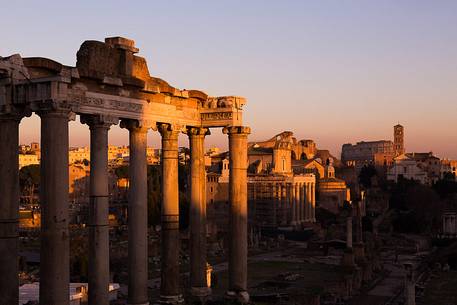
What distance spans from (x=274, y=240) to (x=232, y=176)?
68.5 m

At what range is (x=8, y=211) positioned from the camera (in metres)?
11.5

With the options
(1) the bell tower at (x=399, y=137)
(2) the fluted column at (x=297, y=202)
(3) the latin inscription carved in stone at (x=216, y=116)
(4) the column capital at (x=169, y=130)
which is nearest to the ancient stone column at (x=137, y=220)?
(4) the column capital at (x=169, y=130)

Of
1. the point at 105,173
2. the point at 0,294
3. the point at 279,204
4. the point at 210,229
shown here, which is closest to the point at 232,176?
the point at 105,173

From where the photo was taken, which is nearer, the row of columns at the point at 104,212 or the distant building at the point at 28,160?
the row of columns at the point at 104,212

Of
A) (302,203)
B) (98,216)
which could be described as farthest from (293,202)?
(98,216)

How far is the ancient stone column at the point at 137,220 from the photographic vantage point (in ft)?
46.6

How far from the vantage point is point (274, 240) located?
8362 centimetres

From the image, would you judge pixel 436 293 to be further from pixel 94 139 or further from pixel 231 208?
pixel 94 139

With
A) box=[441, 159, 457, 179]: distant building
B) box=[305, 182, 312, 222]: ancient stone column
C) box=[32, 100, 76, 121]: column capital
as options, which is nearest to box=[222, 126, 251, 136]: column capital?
box=[32, 100, 76, 121]: column capital

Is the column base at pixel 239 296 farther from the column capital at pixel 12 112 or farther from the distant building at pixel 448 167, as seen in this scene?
the distant building at pixel 448 167

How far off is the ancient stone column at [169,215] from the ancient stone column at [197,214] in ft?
2.44

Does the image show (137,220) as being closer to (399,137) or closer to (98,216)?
(98,216)

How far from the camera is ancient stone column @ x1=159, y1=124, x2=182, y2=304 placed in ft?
51.1

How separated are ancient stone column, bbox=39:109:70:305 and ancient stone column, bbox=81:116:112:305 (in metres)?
1.70
